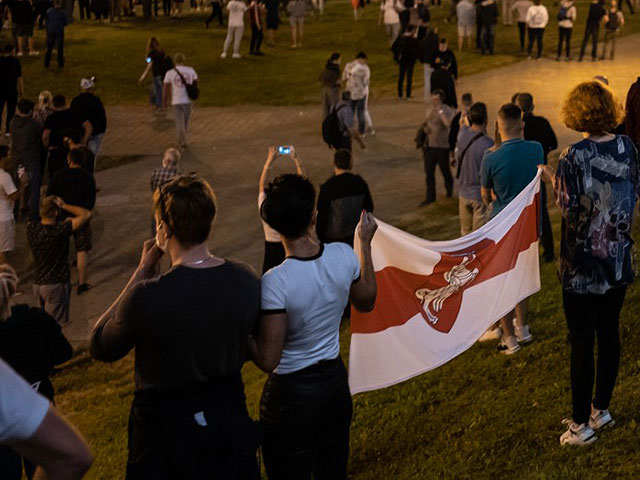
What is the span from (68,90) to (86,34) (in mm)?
8172

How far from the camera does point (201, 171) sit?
1758 cm

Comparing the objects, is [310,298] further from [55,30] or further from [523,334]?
[55,30]

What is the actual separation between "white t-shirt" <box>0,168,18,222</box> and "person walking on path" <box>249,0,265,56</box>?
59.3ft

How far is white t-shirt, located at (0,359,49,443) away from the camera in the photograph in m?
2.22

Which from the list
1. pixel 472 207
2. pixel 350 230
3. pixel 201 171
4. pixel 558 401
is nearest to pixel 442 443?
pixel 558 401

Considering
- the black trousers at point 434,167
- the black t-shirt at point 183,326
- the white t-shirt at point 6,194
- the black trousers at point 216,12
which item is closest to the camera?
the black t-shirt at point 183,326

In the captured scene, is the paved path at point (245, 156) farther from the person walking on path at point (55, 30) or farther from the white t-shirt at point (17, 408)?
the white t-shirt at point (17, 408)

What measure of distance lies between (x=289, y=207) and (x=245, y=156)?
14.4m

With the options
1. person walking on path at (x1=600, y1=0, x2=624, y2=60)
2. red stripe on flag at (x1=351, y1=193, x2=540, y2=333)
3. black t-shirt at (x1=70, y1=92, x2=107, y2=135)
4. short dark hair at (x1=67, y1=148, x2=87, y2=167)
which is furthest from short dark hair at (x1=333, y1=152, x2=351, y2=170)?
person walking on path at (x1=600, y1=0, x2=624, y2=60)

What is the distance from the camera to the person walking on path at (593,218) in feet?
16.9

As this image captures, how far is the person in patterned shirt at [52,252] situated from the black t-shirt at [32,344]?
5.35 m

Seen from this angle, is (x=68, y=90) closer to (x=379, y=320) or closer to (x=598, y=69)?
(x=598, y=69)

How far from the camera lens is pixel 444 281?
20.4 feet

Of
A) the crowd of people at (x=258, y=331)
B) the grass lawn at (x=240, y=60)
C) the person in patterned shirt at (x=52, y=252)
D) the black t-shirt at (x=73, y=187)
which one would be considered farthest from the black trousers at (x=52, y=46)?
the crowd of people at (x=258, y=331)
